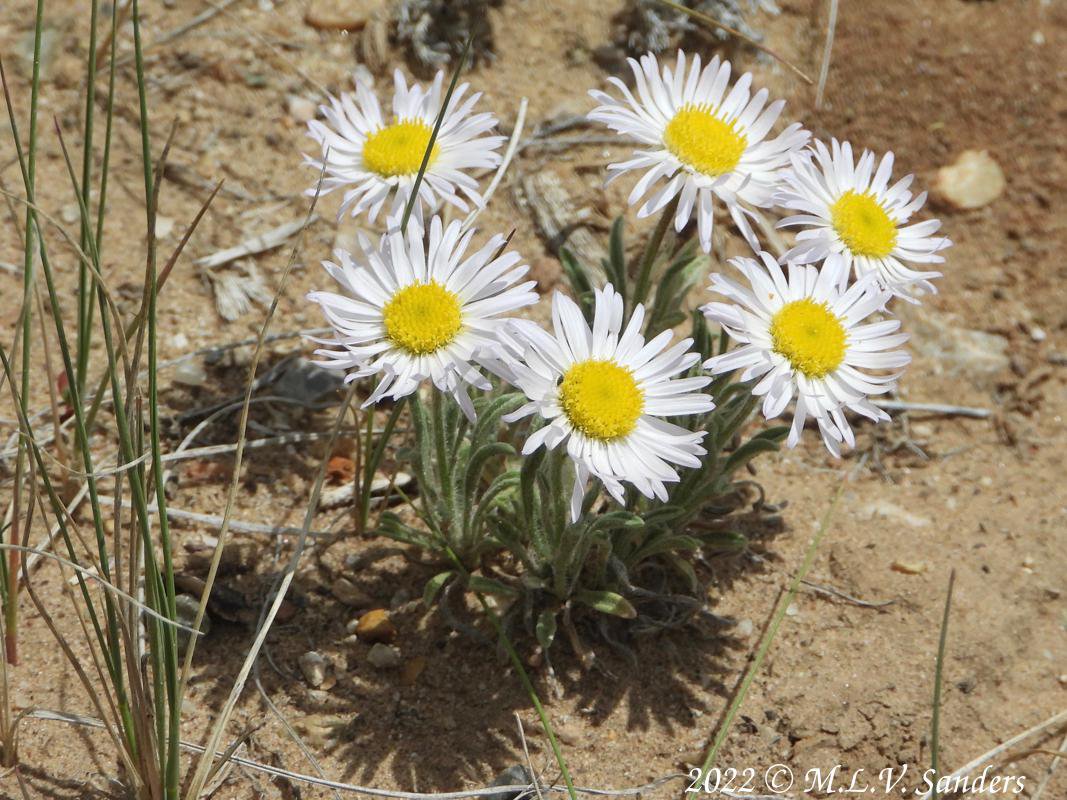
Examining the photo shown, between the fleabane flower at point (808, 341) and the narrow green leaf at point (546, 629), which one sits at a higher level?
the fleabane flower at point (808, 341)

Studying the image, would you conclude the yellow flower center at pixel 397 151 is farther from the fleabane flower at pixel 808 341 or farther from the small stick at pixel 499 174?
the fleabane flower at pixel 808 341

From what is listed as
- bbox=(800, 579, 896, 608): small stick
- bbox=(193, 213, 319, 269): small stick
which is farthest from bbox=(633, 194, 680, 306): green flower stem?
bbox=(193, 213, 319, 269): small stick

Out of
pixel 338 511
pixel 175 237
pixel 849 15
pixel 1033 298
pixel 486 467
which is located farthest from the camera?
pixel 849 15

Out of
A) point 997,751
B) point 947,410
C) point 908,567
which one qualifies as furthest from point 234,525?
point 947,410

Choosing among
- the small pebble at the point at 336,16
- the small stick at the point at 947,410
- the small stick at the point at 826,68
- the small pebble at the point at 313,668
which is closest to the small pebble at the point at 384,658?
the small pebble at the point at 313,668

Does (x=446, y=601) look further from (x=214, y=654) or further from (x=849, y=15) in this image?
(x=849, y=15)

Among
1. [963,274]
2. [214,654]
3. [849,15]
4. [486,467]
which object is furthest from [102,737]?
[849,15]
